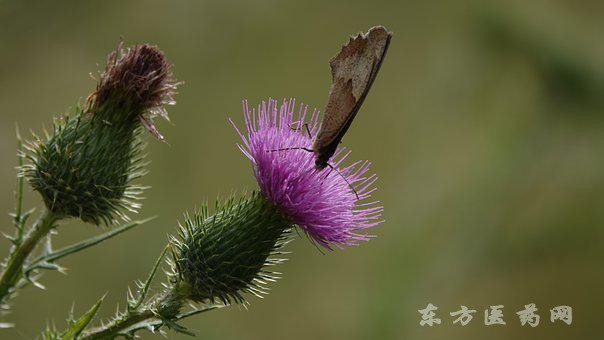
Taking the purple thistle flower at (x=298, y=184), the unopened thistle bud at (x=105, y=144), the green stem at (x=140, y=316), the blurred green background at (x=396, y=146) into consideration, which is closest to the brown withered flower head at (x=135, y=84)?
the unopened thistle bud at (x=105, y=144)

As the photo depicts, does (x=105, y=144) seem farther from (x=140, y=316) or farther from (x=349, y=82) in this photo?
(x=349, y=82)

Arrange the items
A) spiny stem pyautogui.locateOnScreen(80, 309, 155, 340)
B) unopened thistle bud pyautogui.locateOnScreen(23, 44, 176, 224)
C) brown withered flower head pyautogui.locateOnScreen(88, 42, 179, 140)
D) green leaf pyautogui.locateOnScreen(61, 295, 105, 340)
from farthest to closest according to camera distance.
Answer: brown withered flower head pyautogui.locateOnScreen(88, 42, 179, 140)
unopened thistle bud pyautogui.locateOnScreen(23, 44, 176, 224)
spiny stem pyautogui.locateOnScreen(80, 309, 155, 340)
green leaf pyautogui.locateOnScreen(61, 295, 105, 340)

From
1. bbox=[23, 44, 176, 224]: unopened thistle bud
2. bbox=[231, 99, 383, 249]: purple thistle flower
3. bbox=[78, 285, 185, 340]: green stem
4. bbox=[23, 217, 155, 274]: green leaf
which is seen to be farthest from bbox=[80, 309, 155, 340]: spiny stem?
bbox=[231, 99, 383, 249]: purple thistle flower

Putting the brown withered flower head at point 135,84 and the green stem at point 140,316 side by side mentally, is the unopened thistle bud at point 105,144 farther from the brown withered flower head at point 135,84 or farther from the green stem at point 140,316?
the green stem at point 140,316

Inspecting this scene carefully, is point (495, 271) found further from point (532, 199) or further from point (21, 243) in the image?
point (21, 243)

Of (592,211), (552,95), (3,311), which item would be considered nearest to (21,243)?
(3,311)

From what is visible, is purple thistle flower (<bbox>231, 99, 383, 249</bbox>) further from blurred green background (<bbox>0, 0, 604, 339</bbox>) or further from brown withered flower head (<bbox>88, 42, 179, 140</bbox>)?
blurred green background (<bbox>0, 0, 604, 339</bbox>)
